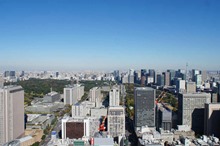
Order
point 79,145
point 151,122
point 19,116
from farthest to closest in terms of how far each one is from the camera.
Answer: point 151,122 → point 19,116 → point 79,145

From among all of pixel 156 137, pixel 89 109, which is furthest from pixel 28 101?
pixel 156 137

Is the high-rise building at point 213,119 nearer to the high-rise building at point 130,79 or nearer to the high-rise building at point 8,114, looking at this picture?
the high-rise building at point 8,114

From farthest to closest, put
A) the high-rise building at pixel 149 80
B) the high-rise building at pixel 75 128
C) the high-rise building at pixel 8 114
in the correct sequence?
the high-rise building at pixel 149 80 → the high-rise building at pixel 75 128 → the high-rise building at pixel 8 114

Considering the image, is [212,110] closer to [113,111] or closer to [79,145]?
[113,111]

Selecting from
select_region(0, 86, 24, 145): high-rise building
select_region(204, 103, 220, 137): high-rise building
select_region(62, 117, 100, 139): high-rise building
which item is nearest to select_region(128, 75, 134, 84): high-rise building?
select_region(204, 103, 220, 137): high-rise building

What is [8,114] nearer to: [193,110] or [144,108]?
[144,108]

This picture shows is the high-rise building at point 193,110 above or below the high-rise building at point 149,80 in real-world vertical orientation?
below

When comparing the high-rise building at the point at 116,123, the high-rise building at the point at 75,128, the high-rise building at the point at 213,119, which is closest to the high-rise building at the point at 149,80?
the high-rise building at the point at 213,119
